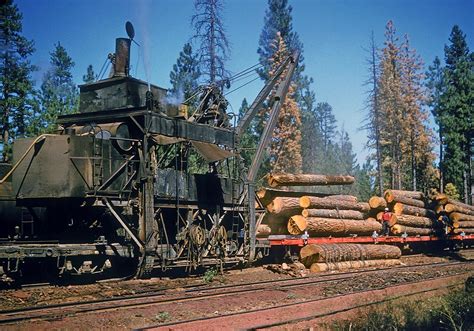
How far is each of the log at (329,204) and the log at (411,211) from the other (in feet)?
5.89

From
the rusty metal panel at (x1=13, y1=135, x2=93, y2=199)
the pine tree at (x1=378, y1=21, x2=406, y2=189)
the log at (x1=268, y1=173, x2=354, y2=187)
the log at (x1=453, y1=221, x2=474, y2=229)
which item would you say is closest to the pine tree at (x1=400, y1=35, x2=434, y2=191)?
the pine tree at (x1=378, y1=21, x2=406, y2=189)

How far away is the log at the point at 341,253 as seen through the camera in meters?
17.3

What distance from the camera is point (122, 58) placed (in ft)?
50.5

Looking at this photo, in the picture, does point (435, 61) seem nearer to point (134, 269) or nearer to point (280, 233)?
point (280, 233)

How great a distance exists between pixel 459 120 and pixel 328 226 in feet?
101

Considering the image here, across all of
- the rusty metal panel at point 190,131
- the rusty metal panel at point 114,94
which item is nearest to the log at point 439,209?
the rusty metal panel at point 190,131

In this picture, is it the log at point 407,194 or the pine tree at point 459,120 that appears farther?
the pine tree at point 459,120

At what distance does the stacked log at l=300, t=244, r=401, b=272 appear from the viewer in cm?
1727

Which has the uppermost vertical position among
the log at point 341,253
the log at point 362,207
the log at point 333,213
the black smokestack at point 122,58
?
the black smokestack at point 122,58

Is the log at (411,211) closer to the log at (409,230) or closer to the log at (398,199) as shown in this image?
the log at (398,199)

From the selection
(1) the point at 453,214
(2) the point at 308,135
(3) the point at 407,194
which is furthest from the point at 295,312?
(2) the point at 308,135

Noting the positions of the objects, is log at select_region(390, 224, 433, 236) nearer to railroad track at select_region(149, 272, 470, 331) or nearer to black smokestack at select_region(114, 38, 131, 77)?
railroad track at select_region(149, 272, 470, 331)

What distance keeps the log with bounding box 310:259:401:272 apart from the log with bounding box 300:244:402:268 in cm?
18

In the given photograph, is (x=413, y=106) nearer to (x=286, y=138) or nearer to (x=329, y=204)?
(x=286, y=138)
